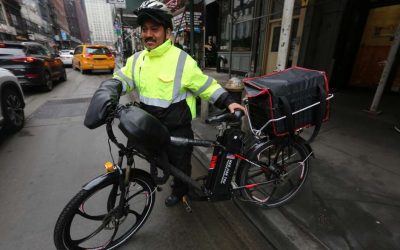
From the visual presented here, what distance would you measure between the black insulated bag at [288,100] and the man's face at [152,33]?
2.99 ft

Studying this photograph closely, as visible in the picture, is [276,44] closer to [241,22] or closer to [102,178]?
[241,22]

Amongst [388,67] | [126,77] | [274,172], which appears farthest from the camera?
[388,67]

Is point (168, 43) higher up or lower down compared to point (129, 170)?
higher up

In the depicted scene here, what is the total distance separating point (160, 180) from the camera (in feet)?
6.71

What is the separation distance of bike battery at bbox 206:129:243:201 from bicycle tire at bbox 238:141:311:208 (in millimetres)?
193

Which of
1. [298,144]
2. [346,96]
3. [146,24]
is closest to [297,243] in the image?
[298,144]

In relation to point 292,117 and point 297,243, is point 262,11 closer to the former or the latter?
point 292,117

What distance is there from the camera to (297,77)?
7.00 ft

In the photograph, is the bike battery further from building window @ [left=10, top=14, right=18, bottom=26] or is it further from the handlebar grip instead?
building window @ [left=10, top=14, right=18, bottom=26]

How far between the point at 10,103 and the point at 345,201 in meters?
6.22

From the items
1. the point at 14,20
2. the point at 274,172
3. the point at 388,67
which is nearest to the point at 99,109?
the point at 274,172

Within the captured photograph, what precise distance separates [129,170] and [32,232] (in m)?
1.45

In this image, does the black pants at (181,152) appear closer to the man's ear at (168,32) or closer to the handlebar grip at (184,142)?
the handlebar grip at (184,142)

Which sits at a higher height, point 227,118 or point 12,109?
point 227,118
